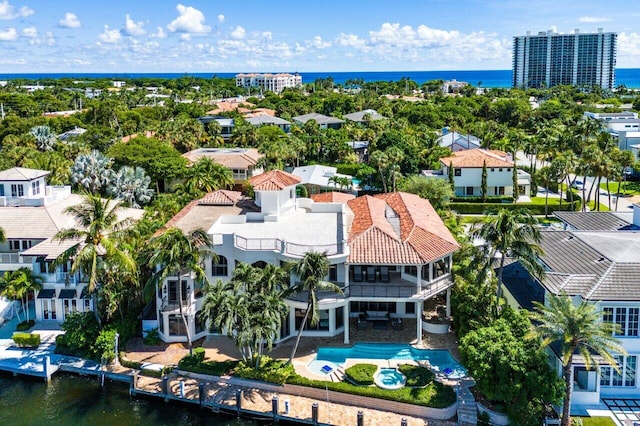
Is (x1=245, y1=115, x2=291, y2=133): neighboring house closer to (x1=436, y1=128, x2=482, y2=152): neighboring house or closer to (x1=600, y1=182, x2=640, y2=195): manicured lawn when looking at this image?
(x1=436, y1=128, x2=482, y2=152): neighboring house

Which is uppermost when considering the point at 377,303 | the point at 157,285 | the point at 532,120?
the point at 532,120

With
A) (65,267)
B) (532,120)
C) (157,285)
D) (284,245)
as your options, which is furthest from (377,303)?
(532,120)

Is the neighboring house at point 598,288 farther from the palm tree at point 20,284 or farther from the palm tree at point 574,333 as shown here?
the palm tree at point 20,284

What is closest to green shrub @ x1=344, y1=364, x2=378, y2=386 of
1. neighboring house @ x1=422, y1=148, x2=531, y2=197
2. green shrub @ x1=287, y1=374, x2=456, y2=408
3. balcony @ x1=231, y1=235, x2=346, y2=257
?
green shrub @ x1=287, y1=374, x2=456, y2=408

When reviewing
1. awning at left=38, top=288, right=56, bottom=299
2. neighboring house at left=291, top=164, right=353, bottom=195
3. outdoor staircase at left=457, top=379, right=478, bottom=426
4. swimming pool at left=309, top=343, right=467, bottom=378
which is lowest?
outdoor staircase at left=457, top=379, right=478, bottom=426

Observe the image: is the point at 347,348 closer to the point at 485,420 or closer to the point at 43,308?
the point at 485,420

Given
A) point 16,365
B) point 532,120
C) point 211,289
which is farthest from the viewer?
point 532,120

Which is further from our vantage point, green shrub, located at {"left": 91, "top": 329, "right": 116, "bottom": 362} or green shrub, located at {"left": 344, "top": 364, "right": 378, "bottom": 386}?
green shrub, located at {"left": 91, "top": 329, "right": 116, "bottom": 362}
